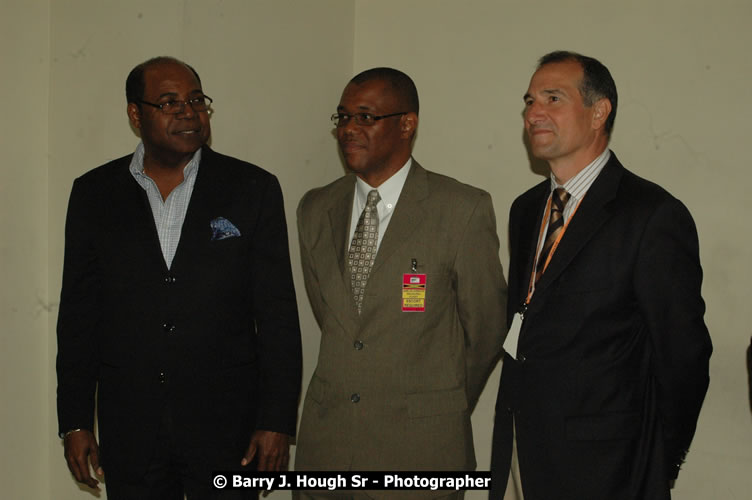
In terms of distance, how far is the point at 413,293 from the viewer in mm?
2730

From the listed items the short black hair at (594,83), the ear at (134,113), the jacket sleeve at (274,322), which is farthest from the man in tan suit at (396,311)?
the ear at (134,113)

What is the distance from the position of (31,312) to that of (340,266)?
1.32m

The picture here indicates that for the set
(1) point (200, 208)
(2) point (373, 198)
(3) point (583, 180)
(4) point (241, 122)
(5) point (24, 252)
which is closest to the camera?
(3) point (583, 180)

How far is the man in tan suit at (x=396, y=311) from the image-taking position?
2.68 meters

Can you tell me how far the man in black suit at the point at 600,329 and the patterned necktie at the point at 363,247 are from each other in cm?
59

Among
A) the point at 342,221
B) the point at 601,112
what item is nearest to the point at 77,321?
A: the point at 342,221

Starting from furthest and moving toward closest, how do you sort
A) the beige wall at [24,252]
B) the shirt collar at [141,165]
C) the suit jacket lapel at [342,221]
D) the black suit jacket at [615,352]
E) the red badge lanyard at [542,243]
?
the beige wall at [24,252] → the suit jacket lapel at [342,221] → the shirt collar at [141,165] → the red badge lanyard at [542,243] → the black suit jacket at [615,352]

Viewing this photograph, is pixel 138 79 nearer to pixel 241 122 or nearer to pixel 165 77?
pixel 165 77

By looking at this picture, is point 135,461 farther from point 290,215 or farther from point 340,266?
point 290,215

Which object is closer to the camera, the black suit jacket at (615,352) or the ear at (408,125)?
the black suit jacket at (615,352)

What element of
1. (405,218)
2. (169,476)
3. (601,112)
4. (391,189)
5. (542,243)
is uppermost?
(601,112)

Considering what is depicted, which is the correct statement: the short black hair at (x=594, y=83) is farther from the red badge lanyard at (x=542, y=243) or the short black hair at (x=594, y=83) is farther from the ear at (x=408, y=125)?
the ear at (x=408, y=125)

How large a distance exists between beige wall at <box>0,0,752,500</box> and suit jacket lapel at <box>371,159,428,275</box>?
33.1 inches

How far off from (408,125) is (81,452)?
1671 millimetres
